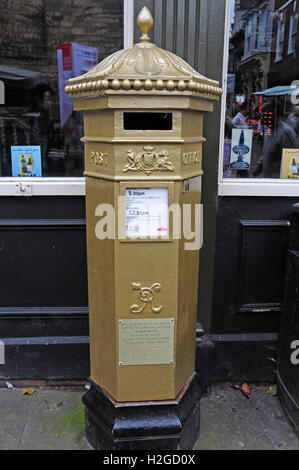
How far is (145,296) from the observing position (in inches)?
86.2

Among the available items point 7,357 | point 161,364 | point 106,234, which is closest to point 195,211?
point 106,234

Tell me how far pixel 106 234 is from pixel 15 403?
1667 millimetres

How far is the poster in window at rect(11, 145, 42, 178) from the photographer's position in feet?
10.2

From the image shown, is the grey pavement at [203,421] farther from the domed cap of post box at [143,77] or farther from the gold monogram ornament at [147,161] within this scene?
the domed cap of post box at [143,77]

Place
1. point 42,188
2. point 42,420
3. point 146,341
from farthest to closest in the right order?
1. point 42,188
2. point 42,420
3. point 146,341

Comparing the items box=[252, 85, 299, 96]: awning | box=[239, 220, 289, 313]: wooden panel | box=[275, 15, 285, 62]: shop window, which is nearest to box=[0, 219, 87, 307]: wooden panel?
box=[239, 220, 289, 313]: wooden panel

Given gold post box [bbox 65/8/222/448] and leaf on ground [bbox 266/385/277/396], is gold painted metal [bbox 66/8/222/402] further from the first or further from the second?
leaf on ground [bbox 266/385/277/396]

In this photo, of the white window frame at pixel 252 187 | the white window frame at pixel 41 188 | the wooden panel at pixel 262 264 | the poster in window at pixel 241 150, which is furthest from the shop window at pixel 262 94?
the white window frame at pixel 41 188

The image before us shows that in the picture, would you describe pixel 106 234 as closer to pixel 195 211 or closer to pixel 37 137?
pixel 195 211

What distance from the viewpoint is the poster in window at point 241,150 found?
3.10 m

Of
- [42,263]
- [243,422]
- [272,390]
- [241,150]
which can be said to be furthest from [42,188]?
[272,390]

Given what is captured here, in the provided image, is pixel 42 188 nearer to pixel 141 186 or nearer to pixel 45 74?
pixel 45 74

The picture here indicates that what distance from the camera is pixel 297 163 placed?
123 inches

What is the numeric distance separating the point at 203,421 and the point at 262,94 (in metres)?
2.40
